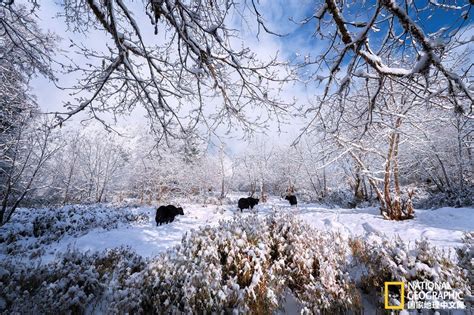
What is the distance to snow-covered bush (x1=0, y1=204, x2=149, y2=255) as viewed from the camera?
689 centimetres

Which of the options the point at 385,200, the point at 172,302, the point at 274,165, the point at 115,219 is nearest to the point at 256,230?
the point at 172,302

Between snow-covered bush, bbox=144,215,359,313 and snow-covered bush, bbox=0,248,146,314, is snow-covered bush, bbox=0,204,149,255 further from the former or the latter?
snow-covered bush, bbox=144,215,359,313

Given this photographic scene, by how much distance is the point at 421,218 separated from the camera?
7.32 metres

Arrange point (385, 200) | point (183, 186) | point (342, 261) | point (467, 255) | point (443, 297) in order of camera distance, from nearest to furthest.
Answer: point (443, 297), point (467, 255), point (342, 261), point (385, 200), point (183, 186)

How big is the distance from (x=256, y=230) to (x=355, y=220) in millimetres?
5778

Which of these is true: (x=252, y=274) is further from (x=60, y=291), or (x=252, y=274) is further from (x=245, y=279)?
(x=60, y=291)

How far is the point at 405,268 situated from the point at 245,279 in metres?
1.75

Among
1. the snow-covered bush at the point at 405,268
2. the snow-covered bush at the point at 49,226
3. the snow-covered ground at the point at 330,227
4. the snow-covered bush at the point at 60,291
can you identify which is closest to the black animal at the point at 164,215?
the snow-covered ground at the point at 330,227

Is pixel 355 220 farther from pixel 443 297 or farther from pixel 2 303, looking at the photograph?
pixel 2 303

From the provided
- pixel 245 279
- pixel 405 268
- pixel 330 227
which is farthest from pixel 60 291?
pixel 330 227

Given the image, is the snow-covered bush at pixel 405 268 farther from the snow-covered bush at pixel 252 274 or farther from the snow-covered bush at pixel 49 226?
the snow-covered bush at pixel 49 226

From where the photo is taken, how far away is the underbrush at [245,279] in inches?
92.4

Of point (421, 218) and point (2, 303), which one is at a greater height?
point (421, 218)

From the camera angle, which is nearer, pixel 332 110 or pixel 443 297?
pixel 443 297
